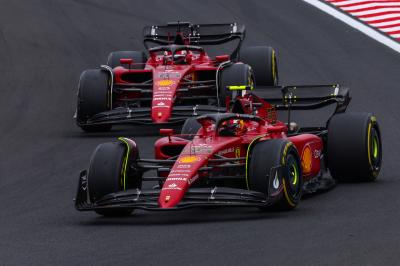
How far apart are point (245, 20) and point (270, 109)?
15537 mm

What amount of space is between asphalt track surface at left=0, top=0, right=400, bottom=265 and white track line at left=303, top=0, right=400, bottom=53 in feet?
0.83

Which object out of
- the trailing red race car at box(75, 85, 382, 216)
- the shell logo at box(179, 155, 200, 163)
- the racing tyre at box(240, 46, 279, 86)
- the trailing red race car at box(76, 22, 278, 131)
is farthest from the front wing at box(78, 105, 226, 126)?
the shell logo at box(179, 155, 200, 163)

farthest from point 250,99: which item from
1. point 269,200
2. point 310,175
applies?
point 269,200

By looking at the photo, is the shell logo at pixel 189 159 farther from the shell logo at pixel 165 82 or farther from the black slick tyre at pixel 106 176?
the shell logo at pixel 165 82

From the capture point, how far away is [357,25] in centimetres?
2969

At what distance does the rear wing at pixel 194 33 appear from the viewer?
76.8 ft

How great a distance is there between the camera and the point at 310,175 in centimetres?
1490

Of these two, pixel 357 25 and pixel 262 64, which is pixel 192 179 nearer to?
pixel 262 64

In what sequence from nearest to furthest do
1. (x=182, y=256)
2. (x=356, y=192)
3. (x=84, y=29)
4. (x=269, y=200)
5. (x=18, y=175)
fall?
(x=182, y=256) < (x=269, y=200) < (x=356, y=192) < (x=18, y=175) < (x=84, y=29)

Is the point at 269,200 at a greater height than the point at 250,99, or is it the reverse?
the point at 250,99

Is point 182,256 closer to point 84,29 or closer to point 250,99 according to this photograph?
point 250,99

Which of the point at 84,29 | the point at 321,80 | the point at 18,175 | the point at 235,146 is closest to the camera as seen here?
the point at 235,146

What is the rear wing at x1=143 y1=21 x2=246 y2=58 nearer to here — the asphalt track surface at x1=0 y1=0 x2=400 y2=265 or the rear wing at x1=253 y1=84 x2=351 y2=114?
the asphalt track surface at x1=0 y1=0 x2=400 y2=265

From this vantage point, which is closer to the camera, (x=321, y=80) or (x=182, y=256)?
(x=182, y=256)
